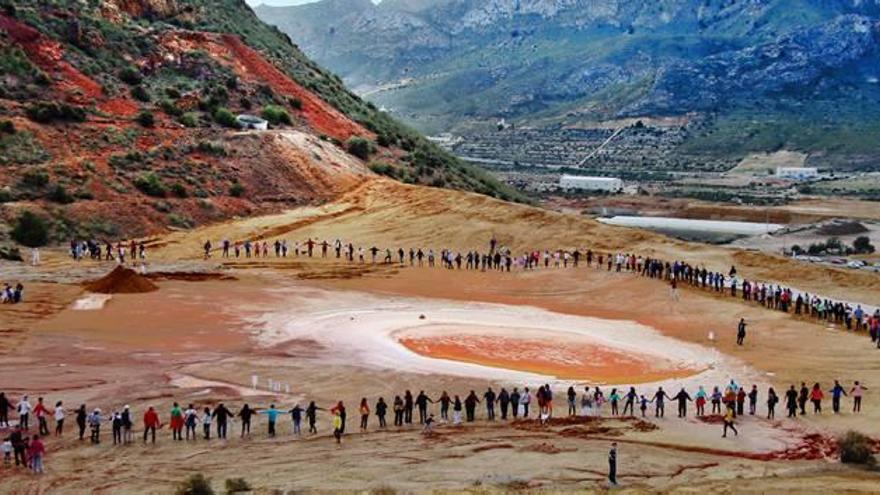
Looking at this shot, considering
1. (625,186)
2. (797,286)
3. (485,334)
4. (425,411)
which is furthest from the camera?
(625,186)

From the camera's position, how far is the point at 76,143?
252 feet

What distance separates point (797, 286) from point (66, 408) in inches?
1541

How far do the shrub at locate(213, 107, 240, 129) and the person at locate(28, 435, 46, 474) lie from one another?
210 ft

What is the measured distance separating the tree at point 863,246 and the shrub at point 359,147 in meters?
43.2

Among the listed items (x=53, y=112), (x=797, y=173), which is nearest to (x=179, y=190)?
(x=53, y=112)

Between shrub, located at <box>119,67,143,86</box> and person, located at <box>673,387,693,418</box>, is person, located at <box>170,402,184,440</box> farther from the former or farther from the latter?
shrub, located at <box>119,67,143,86</box>

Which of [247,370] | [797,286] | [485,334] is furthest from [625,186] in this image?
[247,370]

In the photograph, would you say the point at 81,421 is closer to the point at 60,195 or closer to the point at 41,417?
the point at 41,417

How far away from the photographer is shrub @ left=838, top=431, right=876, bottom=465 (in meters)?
26.8

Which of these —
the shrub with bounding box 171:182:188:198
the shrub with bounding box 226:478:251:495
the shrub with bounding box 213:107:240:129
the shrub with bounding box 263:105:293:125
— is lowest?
the shrub with bounding box 226:478:251:495

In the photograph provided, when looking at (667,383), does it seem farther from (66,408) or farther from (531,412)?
(66,408)

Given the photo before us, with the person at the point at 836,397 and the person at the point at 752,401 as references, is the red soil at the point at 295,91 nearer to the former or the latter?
the person at the point at 752,401

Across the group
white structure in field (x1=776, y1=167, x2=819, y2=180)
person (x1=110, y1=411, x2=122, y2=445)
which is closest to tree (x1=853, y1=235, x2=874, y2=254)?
person (x1=110, y1=411, x2=122, y2=445)

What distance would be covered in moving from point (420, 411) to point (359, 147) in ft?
207
